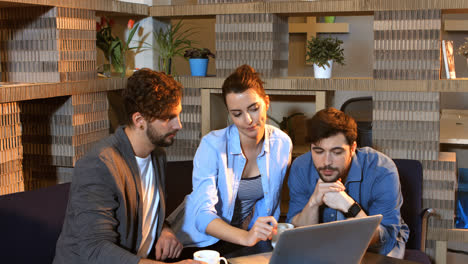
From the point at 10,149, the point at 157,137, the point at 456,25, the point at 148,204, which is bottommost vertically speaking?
the point at 148,204

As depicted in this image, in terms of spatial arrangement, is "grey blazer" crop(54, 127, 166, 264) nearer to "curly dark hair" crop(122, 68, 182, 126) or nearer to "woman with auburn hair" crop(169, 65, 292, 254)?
"curly dark hair" crop(122, 68, 182, 126)

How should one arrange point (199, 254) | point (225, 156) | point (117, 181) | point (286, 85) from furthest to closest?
point (286, 85)
point (225, 156)
point (117, 181)
point (199, 254)

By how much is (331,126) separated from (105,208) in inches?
36.5

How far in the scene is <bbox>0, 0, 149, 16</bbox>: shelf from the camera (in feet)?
8.11

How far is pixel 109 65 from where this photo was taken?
3461 mm

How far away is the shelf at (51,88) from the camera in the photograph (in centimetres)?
237

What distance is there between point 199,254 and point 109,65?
214 centimetres

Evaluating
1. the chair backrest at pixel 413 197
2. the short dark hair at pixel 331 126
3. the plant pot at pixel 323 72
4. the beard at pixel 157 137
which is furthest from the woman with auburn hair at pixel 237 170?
the plant pot at pixel 323 72

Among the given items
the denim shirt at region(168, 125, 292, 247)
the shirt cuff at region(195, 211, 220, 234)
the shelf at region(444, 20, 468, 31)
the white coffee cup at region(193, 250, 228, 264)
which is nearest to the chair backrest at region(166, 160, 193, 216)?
the denim shirt at region(168, 125, 292, 247)

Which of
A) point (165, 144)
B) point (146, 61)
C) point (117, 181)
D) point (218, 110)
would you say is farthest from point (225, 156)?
point (146, 61)

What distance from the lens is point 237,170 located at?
2305 millimetres

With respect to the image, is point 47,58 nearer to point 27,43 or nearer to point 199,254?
point 27,43

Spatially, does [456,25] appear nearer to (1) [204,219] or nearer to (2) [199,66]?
(2) [199,66]

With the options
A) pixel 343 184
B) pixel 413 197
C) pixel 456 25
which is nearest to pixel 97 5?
pixel 343 184
